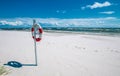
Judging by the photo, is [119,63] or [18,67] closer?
[18,67]

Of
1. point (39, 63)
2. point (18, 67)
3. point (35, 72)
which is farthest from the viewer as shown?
point (39, 63)

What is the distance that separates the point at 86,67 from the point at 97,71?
57 centimetres

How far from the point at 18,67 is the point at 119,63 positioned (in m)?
4.47

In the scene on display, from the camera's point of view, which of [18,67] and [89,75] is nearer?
[89,75]

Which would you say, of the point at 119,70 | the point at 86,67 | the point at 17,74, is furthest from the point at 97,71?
the point at 17,74

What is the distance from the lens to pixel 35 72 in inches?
229

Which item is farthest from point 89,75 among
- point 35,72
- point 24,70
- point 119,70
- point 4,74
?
point 4,74

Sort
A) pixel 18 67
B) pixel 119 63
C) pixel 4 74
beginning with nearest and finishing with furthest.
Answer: pixel 4 74
pixel 18 67
pixel 119 63

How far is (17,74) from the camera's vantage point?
5.54 m

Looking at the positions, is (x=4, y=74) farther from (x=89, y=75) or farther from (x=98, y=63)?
(x=98, y=63)

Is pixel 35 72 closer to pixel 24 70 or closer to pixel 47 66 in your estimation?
pixel 24 70

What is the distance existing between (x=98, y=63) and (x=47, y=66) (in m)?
2.30

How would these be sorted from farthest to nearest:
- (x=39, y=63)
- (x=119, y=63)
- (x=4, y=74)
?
(x=119, y=63)
(x=39, y=63)
(x=4, y=74)

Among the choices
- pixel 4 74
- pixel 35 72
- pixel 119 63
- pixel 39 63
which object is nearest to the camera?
pixel 4 74
